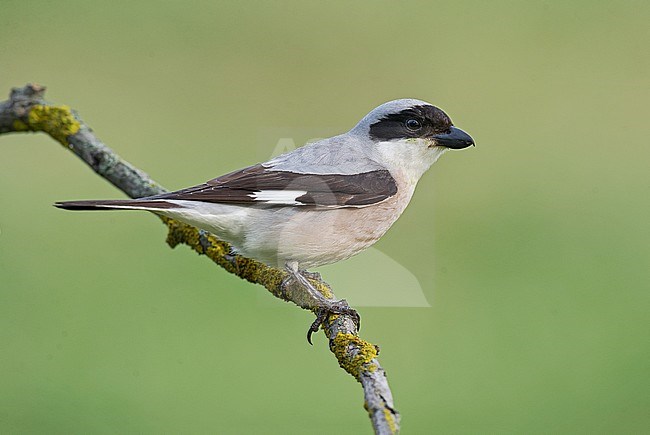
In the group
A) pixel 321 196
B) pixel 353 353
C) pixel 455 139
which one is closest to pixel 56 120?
pixel 321 196

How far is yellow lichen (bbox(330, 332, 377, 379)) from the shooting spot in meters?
2.88

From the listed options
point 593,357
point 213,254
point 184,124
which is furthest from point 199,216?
point 184,124

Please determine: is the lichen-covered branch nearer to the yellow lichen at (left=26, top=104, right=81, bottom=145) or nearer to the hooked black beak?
the yellow lichen at (left=26, top=104, right=81, bottom=145)

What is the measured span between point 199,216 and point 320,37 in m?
9.02

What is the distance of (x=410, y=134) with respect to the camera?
4180mm

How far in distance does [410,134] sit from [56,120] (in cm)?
169

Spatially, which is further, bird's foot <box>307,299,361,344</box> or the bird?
the bird

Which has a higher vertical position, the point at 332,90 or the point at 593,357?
the point at 332,90

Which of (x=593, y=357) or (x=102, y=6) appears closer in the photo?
(x=593, y=357)

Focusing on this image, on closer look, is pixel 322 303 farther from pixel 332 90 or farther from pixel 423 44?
pixel 423 44

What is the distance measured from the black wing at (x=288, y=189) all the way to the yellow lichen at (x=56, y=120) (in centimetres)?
85

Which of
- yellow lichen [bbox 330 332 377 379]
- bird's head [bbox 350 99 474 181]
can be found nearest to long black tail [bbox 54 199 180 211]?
yellow lichen [bbox 330 332 377 379]

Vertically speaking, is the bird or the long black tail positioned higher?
the bird

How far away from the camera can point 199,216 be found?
3.67 metres
